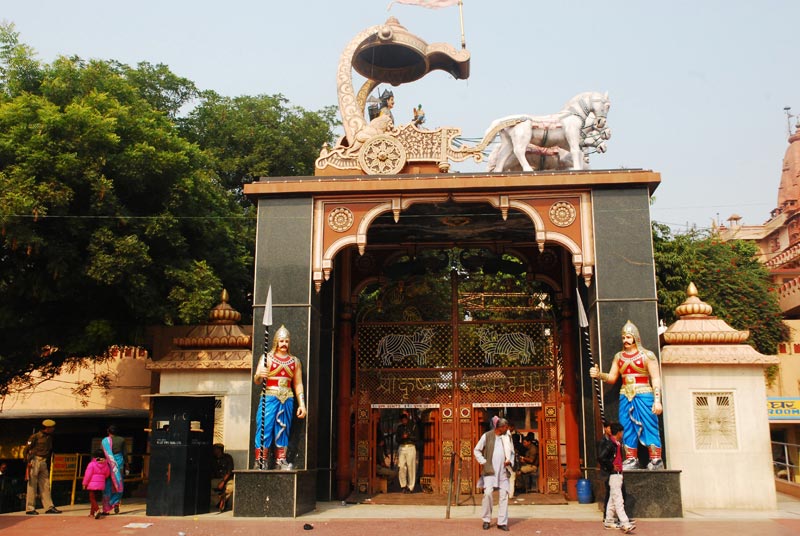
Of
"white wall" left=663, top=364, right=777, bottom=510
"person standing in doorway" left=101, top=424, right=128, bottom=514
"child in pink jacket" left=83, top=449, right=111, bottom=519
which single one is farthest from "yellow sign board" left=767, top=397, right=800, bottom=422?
"child in pink jacket" left=83, top=449, right=111, bottom=519

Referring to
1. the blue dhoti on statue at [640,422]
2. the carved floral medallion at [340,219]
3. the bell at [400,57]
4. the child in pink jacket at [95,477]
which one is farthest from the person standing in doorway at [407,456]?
the bell at [400,57]

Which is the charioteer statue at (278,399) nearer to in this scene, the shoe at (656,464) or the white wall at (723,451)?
the shoe at (656,464)

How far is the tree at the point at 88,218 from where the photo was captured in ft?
43.9

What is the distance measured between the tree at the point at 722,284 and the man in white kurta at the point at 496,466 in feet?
45.3

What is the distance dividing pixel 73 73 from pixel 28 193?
3.49 metres

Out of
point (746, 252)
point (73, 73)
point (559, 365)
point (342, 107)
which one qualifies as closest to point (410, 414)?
point (559, 365)

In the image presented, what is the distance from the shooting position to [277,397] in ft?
36.3

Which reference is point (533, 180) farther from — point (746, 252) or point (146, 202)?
point (746, 252)

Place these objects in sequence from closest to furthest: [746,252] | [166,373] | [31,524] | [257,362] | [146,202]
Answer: [31,524]
[257,362]
[166,373]
[146,202]
[746,252]

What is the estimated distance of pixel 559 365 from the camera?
14.0 m

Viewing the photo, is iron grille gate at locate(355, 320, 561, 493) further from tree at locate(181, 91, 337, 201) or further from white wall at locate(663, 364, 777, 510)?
tree at locate(181, 91, 337, 201)

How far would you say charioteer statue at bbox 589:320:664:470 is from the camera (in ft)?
34.7

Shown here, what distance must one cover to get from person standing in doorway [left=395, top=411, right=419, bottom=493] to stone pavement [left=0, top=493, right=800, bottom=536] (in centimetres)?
176

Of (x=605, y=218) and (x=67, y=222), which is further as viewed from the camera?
(x=67, y=222)
